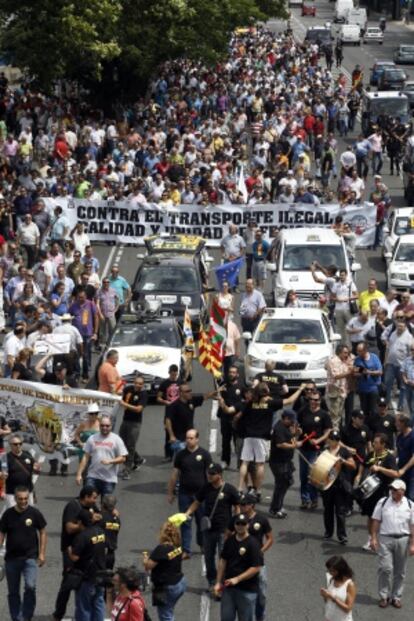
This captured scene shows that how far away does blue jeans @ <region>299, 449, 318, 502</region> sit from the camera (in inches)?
858

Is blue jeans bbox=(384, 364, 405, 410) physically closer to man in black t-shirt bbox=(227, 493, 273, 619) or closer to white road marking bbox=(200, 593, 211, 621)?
white road marking bbox=(200, 593, 211, 621)

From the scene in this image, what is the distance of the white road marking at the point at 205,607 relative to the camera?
1802 cm

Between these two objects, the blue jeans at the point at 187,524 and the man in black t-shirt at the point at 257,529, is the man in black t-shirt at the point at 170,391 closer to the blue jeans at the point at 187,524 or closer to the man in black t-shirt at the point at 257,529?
the blue jeans at the point at 187,524

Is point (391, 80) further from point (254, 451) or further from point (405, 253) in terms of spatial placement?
point (254, 451)

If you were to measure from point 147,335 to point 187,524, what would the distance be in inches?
354

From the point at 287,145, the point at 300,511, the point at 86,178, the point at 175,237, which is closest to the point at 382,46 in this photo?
the point at 287,145

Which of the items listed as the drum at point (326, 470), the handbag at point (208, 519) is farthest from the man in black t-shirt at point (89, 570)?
the drum at point (326, 470)

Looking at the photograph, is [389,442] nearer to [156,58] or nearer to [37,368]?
[37,368]

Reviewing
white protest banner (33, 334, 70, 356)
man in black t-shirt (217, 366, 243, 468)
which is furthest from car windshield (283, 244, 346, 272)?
man in black t-shirt (217, 366, 243, 468)

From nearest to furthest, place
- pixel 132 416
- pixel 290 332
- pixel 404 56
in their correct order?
→ pixel 132 416 < pixel 290 332 < pixel 404 56

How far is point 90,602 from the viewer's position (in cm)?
1695

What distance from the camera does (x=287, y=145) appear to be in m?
48.2

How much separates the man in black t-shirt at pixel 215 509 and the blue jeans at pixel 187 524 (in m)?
0.66

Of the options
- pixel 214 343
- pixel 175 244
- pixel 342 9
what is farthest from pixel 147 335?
pixel 342 9
